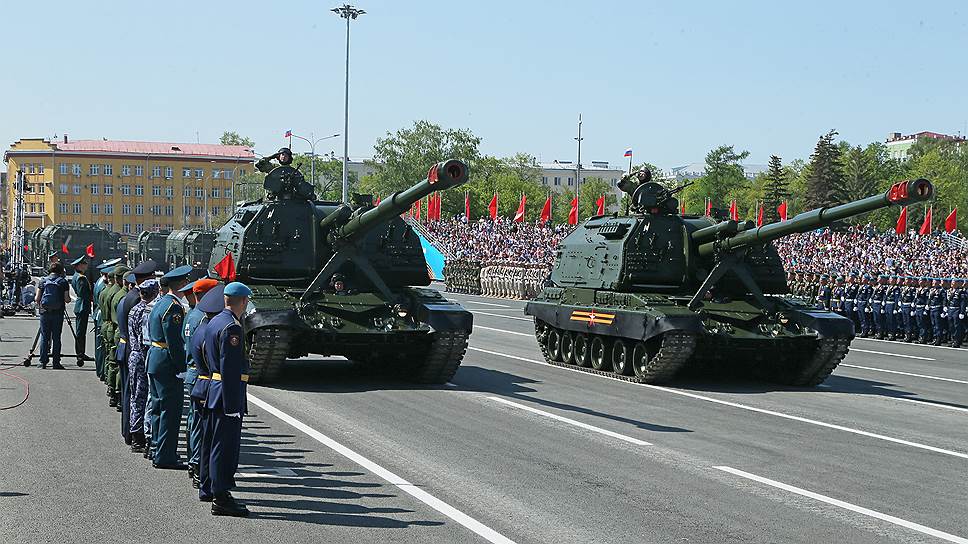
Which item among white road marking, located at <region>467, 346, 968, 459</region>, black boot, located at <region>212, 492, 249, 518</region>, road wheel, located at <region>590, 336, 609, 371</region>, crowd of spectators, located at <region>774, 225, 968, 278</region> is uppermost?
crowd of spectators, located at <region>774, 225, 968, 278</region>

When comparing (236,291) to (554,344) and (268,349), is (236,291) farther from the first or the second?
(554,344)

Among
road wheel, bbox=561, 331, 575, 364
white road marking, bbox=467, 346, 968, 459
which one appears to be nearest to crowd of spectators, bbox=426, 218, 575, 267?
road wheel, bbox=561, 331, 575, 364

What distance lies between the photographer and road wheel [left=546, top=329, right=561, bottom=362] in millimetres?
21344

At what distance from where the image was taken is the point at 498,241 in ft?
204

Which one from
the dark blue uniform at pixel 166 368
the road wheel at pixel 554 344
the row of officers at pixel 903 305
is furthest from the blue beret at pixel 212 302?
the row of officers at pixel 903 305

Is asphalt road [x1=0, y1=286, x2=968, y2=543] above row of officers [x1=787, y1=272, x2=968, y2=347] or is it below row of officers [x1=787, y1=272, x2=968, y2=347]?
below

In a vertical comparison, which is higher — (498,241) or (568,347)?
(498,241)

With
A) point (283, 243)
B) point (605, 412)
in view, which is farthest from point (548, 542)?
point (283, 243)

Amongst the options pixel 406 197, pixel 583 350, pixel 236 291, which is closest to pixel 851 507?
pixel 236 291

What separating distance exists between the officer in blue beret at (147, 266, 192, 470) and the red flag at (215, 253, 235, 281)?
7646 millimetres

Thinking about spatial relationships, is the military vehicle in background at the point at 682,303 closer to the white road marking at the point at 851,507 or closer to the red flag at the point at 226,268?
the red flag at the point at 226,268

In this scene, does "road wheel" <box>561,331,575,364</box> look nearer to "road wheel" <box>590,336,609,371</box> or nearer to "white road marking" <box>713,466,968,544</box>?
"road wheel" <box>590,336,609,371</box>

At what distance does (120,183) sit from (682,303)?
419 ft

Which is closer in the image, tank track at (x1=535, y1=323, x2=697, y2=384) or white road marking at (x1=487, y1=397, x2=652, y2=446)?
white road marking at (x1=487, y1=397, x2=652, y2=446)
